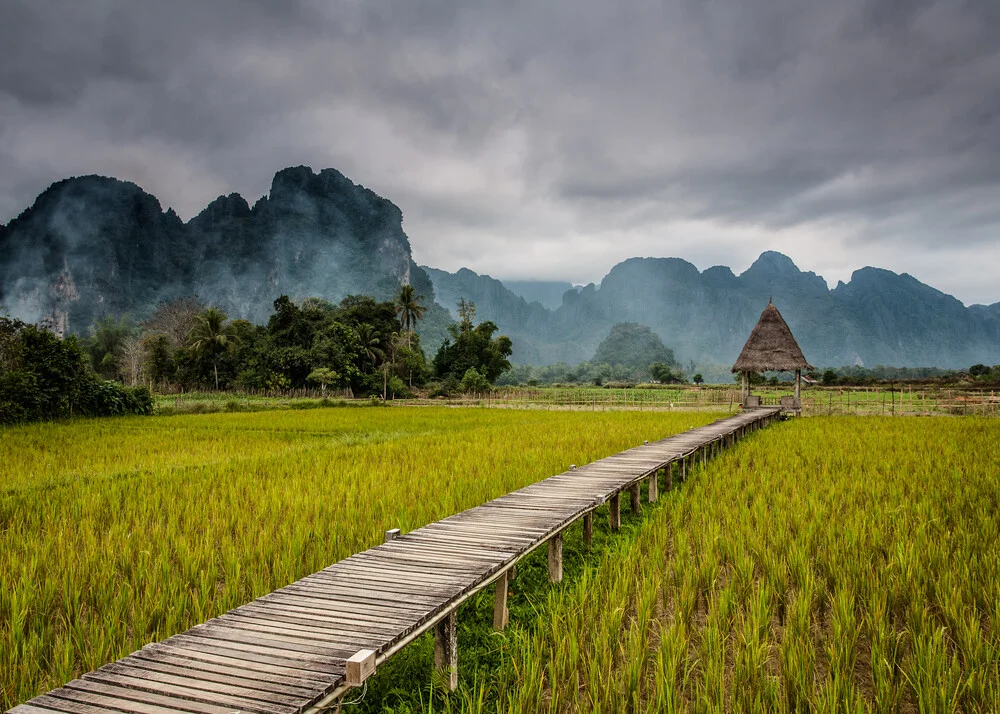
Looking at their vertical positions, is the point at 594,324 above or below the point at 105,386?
above

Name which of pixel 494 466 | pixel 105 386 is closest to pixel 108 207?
pixel 105 386

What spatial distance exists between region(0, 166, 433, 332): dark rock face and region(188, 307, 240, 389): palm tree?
55879 millimetres

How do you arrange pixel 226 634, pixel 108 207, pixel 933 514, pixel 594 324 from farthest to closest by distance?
pixel 594 324 < pixel 108 207 < pixel 933 514 < pixel 226 634

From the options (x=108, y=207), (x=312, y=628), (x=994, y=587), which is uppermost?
(x=108, y=207)

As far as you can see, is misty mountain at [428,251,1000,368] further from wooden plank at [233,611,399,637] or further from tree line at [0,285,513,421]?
wooden plank at [233,611,399,637]

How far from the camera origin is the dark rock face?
84875 millimetres

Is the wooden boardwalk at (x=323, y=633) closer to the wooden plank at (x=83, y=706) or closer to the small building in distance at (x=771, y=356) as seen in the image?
the wooden plank at (x=83, y=706)

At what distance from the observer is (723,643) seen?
2836 mm

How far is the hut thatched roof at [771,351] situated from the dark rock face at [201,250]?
8438 centimetres

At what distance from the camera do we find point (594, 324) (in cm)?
15838

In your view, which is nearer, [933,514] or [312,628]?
[312,628]

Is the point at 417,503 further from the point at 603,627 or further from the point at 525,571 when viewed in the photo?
the point at 603,627

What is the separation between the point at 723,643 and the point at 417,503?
3.22m

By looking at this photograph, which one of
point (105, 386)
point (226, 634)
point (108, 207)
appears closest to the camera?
point (226, 634)
